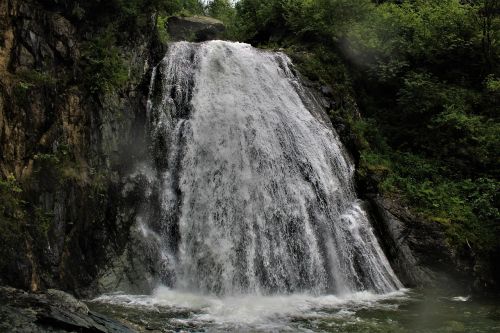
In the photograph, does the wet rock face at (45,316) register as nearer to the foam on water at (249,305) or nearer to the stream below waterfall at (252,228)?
the stream below waterfall at (252,228)

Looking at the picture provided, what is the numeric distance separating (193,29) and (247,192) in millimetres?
16446

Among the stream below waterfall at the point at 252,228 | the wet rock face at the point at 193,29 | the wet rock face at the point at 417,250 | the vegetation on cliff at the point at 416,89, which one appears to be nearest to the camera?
the stream below waterfall at the point at 252,228

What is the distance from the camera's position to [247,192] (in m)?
11.9

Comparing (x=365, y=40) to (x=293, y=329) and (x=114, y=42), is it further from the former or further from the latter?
(x=293, y=329)

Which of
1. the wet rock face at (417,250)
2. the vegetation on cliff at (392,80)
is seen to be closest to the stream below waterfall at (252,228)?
the wet rock face at (417,250)

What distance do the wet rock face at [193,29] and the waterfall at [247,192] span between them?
34.2 feet

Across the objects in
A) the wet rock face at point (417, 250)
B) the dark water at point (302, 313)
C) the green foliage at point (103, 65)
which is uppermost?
the green foliage at point (103, 65)

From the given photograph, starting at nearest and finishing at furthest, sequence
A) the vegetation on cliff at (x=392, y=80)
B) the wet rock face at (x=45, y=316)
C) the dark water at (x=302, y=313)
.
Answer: the wet rock face at (x=45, y=316) → the dark water at (x=302, y=313) → the vegetation on cliff at (x=392, y=80)

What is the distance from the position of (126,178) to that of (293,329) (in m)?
5.88

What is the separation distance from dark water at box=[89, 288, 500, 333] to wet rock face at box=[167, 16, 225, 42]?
58.9 feet

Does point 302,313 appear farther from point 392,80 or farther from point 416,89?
point 392,80

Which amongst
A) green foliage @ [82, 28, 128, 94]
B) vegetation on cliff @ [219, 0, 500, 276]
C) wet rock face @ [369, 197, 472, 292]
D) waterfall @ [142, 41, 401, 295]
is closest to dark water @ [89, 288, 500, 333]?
waterfall @ [142, 41, 401, 295]

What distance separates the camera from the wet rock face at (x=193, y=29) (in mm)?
25109

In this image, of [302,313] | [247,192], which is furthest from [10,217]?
[302,313]
